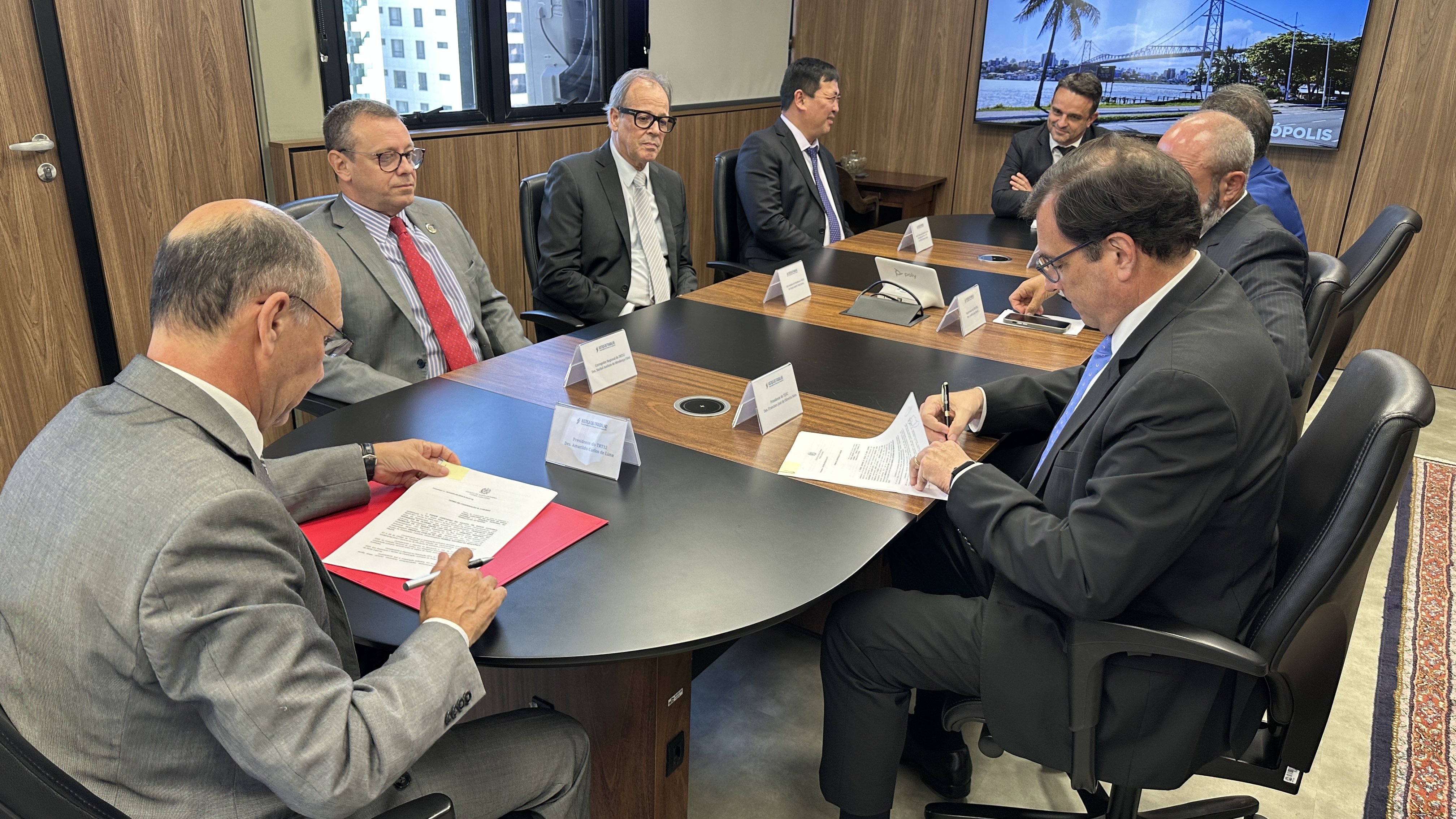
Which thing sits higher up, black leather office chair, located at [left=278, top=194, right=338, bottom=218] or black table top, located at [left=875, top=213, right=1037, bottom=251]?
black leather office chair, located at [left=278, top=194, right=338, bottom=218]

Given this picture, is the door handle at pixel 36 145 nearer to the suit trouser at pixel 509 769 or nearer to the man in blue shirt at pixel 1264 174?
the suit trouser at pixel 509 769

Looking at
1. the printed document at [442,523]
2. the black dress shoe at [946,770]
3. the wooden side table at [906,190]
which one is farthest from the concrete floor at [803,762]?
the wooden side table at [906,190]

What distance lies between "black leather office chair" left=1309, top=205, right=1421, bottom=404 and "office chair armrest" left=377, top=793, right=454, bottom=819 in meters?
2.54

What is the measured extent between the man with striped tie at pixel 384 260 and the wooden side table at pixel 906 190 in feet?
12.6

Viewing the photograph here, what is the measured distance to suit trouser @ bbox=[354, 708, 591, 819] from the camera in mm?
1271

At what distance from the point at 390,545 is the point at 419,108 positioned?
3284 millimetres

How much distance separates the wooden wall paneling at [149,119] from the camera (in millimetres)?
3027

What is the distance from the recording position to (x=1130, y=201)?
1.47 meters

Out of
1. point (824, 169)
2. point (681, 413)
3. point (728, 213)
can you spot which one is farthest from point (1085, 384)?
point (824, 169)

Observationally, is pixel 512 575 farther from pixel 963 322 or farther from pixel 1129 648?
pixel 963 322

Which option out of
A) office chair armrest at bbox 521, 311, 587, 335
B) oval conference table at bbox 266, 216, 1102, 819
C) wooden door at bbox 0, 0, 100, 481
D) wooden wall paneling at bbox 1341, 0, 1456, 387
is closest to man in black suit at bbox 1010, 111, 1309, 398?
oval conference table at bbox 266, 216, 1102, 819

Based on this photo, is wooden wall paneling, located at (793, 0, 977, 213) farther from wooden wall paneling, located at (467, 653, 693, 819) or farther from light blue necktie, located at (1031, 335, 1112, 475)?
wooden wall paneling, located at (467, 653, 693, 819)

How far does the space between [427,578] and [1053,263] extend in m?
1.10

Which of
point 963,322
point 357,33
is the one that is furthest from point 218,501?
point 357,33
